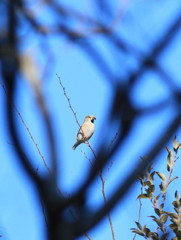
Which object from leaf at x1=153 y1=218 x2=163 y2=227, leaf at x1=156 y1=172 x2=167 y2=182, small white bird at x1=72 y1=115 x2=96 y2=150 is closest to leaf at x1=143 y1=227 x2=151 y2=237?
leaf at x1=153 y1=218 x2=163 y2=227

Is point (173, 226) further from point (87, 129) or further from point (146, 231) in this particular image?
point (87, 129)

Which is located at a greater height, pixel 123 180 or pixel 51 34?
pixel 51 34

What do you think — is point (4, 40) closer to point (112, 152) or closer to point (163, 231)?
point (112, 152)

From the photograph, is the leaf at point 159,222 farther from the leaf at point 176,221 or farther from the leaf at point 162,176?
the leaf at point 162,176

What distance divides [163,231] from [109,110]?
187cm

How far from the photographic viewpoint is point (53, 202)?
51.3 inches

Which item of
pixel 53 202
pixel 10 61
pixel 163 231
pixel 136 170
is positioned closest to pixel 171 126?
pixel 136 170

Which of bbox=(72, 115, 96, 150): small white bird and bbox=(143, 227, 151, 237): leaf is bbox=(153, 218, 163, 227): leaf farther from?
bbox=(72, 115, 96, 150): small white bird

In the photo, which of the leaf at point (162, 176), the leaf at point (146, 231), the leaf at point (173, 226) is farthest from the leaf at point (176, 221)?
the leaf at point (162, 176)

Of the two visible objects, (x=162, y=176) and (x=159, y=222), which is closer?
(x=159, y=222)

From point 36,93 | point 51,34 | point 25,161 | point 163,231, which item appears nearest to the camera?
point 25,161

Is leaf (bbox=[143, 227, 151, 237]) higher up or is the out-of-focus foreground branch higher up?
leaf (bbox=[143, 227, 151, 237])

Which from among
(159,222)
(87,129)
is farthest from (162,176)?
(87,129)

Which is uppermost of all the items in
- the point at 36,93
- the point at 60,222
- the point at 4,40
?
the point at 4,40
